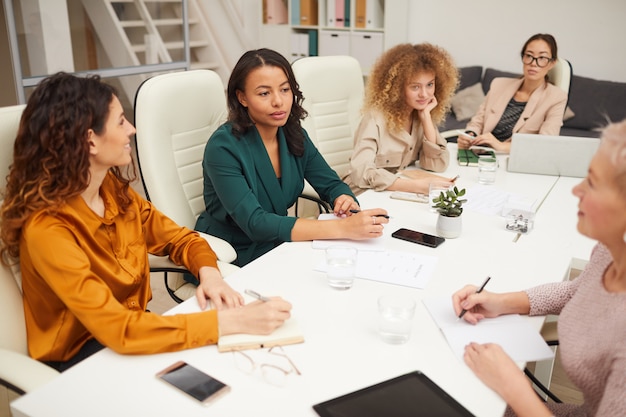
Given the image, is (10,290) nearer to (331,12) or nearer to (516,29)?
(331,12)

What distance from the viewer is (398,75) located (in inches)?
101

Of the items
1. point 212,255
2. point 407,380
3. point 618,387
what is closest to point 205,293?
point 212,255

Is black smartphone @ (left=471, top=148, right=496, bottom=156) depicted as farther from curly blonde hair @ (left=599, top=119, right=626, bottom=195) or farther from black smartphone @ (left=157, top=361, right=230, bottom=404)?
black smartphone @ (left=157, top=361, right=230, bottom=404)

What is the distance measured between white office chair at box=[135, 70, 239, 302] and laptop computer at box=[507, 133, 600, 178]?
1.31m

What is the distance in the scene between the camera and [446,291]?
1488 mm

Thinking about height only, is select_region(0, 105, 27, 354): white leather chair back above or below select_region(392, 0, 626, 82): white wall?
below

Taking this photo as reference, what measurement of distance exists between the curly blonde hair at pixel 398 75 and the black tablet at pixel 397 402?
162 centimetres

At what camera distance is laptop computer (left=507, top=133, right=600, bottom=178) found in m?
2.53

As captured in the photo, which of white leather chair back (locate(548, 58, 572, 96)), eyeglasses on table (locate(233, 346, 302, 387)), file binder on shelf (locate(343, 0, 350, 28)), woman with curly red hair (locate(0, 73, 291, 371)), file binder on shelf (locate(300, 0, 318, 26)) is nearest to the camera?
eyeglasses on table (locate(233, 346, 302, 387))

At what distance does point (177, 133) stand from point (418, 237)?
90 centimetres

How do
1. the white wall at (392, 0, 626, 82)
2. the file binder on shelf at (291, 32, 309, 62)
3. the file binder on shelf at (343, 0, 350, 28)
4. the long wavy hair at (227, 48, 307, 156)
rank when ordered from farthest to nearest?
the file binder on shelf at (291, 32, 309, 62) → the file binder on shelf at (343, 0, 350, 28) → the white wall at (392, 0, 626, 82) → the long wavy hair at (227, 48, 307, 156)

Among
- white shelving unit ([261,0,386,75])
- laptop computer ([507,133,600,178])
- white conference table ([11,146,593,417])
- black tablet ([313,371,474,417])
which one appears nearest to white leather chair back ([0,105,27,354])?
white conference table ([11,146,593,417])

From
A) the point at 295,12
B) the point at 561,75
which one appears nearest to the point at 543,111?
the point at 561,75

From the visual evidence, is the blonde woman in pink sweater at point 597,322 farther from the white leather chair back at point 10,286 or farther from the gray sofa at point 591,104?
the gray sofa at point 591,104
